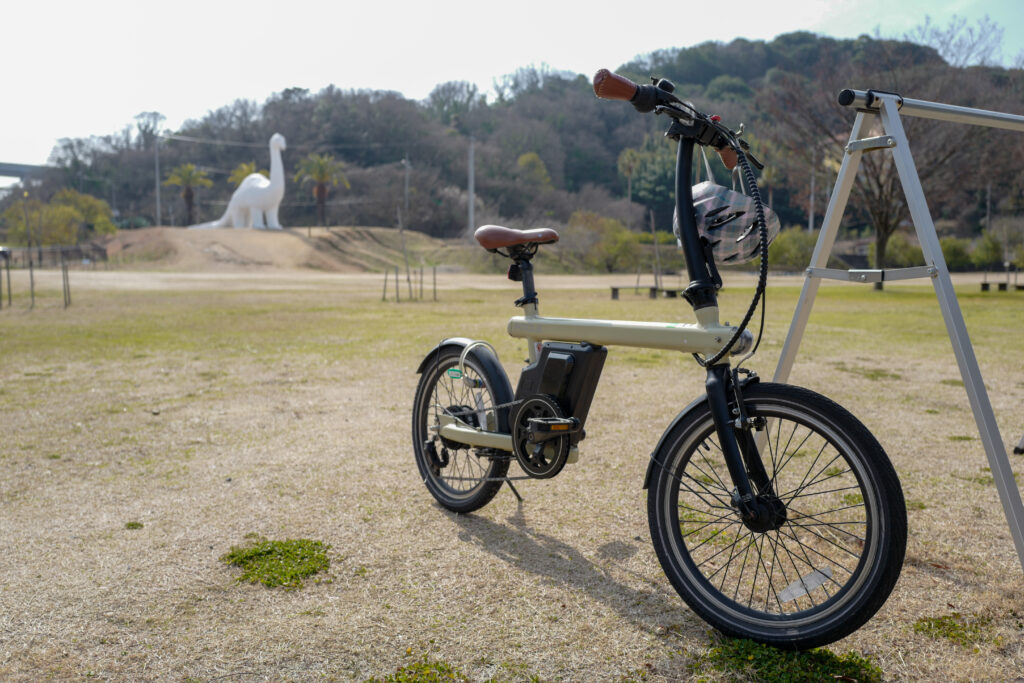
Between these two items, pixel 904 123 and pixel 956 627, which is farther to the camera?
pixel 904 123

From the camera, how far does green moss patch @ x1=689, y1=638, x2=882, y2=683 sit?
2.24m

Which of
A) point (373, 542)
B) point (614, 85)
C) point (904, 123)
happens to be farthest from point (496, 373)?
point (904, 123)

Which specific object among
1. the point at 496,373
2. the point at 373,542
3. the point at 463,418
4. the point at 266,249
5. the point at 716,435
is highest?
the point at 266,249

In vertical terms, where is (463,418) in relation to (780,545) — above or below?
above

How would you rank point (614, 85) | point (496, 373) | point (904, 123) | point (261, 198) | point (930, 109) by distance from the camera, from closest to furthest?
point (614, 85)
point (930, 109)
point (496, 373)
point (904, 123)
point (261, 198)

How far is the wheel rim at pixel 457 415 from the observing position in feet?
11.9

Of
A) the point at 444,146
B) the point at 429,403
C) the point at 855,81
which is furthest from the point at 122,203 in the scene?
the point at 429,403

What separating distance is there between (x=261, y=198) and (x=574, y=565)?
214ft

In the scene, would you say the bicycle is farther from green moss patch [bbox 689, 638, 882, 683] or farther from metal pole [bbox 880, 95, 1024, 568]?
metal pole [bbox 880, 95, 1024, 568]

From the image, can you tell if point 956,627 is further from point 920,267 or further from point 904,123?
point 904,123

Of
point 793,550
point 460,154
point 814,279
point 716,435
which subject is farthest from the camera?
point 460,154

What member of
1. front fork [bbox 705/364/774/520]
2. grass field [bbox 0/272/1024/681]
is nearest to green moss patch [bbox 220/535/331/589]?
grass field [bbox 0/272/1024/681]

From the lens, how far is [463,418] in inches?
147

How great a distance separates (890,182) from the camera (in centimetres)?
2470
